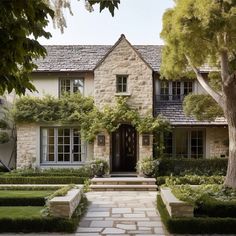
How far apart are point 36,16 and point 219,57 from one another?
11791mm

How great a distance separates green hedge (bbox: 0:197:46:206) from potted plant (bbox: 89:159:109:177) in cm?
804

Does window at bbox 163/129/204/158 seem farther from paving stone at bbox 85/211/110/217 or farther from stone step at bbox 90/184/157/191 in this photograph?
paving stone at bbox 85/211/110/217

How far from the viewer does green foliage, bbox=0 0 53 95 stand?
4.11 m

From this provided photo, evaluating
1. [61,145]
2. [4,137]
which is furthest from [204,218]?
[4,137]

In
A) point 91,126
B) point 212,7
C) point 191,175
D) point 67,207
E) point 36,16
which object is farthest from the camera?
point 91,126

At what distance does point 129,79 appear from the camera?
70.1ft

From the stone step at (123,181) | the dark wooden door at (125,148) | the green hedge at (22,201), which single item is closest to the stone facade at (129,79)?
the dark wooden door at (125,148)

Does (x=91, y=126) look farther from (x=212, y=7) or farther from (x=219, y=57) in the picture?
(x=212, y=7)

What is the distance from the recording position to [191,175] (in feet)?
64.1

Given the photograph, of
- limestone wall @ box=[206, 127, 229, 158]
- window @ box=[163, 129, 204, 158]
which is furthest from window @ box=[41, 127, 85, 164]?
limestone wall @ box=[206, 127, 229, 158]

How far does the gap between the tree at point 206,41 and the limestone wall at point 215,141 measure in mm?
6517

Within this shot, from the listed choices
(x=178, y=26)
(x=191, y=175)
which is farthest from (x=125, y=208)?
(x=191, y=175)

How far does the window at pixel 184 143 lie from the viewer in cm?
2239

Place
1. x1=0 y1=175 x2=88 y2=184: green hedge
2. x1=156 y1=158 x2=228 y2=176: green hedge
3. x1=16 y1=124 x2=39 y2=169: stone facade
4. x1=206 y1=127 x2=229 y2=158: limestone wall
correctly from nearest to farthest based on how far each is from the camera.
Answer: x1=0 y1=175 x2=88 y2=184: green hedge, x1=156 y1=158 x2=228 y2=176: green hedge, x1=16 y1=124 x2=39 y2=169: stone facade, x1=206 y1=127 x2=229 y2=158: limestone wall
